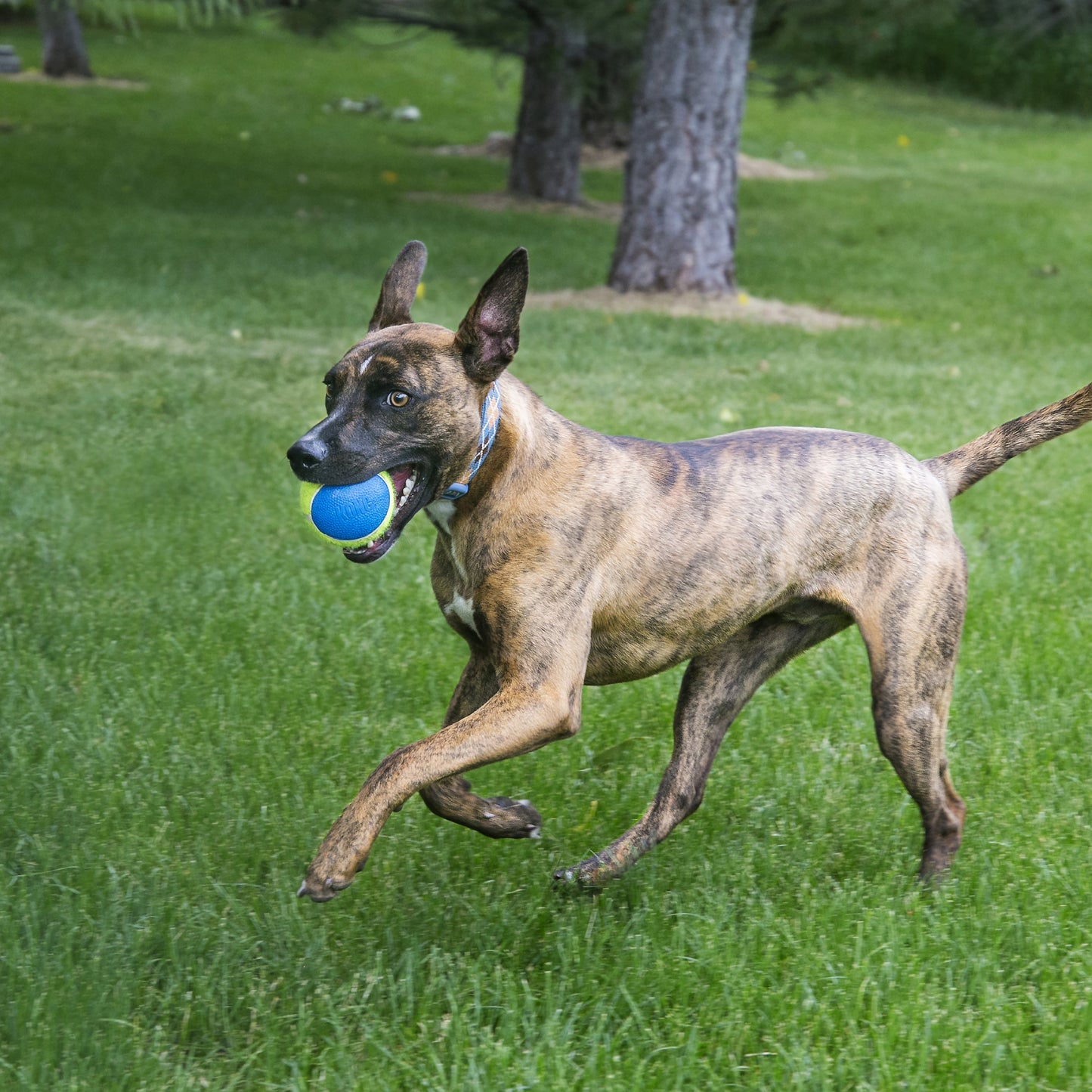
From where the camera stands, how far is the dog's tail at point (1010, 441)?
394cm

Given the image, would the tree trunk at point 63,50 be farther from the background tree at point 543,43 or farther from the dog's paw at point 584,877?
the dog's paw at point 584,877

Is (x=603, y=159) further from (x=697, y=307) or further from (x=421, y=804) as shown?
(x=421, y=804)

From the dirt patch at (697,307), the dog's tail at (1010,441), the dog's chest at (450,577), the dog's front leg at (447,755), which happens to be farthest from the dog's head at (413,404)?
the dirt patch at (697,307)

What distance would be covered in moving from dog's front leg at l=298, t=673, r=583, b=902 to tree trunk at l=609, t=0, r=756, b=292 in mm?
9746

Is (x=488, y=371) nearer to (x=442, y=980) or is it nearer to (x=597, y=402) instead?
(x=442, y=980)

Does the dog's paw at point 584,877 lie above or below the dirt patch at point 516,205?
above

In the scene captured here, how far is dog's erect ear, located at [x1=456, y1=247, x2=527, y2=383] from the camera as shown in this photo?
3.34 meters

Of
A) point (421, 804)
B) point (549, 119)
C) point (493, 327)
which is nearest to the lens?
point (493, 327)

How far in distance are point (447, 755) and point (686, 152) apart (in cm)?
1002

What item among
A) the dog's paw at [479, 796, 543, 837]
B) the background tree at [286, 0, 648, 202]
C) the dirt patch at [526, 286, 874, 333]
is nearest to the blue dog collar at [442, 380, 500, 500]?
the dog's paw at [479, 796, 543, 837]

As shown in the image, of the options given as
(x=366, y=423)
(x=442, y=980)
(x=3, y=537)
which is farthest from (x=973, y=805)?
(x=3, y=537)

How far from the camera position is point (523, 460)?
136 inches

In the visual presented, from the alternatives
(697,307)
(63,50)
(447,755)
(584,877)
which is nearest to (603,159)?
(63,50)

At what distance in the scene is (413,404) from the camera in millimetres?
3279
